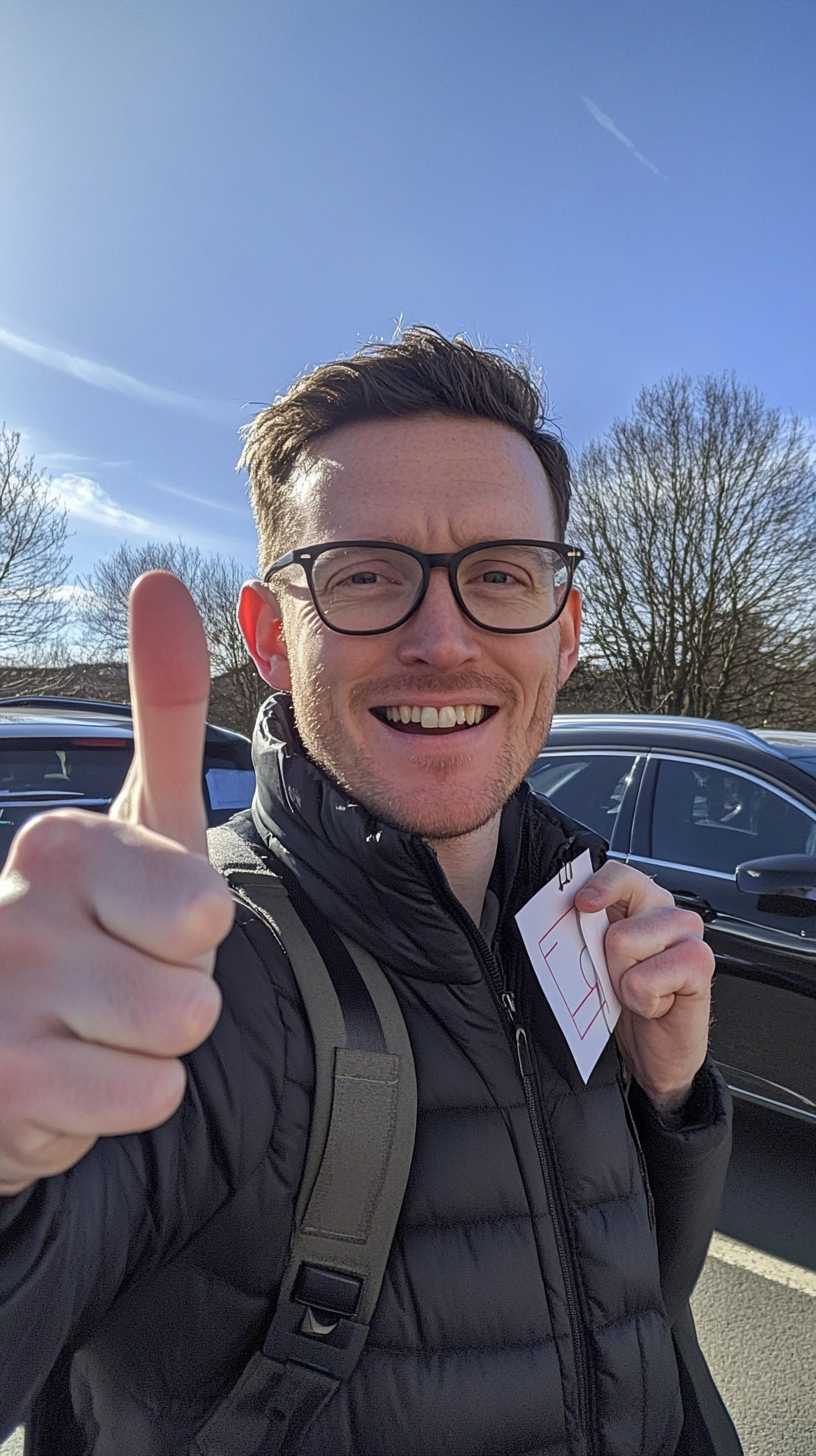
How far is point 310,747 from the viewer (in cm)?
123

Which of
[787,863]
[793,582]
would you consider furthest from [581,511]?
[787,863]

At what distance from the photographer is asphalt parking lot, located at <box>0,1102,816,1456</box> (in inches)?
84.5

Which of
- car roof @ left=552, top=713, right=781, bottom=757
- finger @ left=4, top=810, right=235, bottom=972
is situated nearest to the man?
finger @ left=4, top=810, right=235, bottom=972

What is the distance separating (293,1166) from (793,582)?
21044 mm

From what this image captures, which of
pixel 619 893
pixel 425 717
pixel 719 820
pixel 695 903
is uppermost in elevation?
pixel 425 717

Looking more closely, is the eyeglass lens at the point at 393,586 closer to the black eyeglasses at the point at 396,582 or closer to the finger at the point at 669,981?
the black eyeglasses at the point at 396,582

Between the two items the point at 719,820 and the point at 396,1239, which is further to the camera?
the point at 719,820

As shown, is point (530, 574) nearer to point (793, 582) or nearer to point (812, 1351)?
point (812, 1351)

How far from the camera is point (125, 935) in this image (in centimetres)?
51

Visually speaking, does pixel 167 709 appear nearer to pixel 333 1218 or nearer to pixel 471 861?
pixel 333 1218

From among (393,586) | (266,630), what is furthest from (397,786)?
(266,630)

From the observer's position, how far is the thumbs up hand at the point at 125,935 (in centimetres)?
51

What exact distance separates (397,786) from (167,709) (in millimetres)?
649

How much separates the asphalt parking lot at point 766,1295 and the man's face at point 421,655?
6.63 ft
